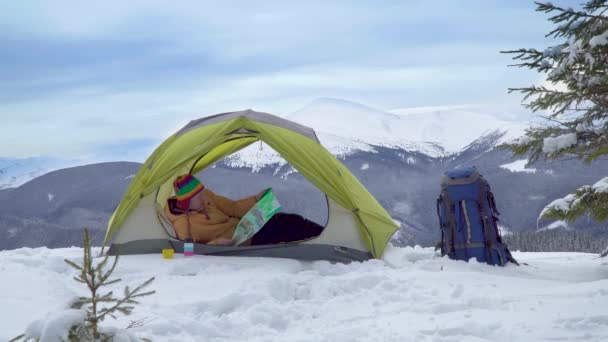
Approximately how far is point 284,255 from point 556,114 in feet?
12.3

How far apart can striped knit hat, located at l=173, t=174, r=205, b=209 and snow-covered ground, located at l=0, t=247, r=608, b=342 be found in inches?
48.6

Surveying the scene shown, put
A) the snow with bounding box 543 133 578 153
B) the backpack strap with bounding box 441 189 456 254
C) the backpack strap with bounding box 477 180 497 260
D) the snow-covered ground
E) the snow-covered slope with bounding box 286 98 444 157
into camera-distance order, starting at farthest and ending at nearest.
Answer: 1. the snow-covered slope with bounding box 286 98 444 157
2. the backpack strap with bounding box 441 189 456 254
3. the backpack strap with bounding box 477 180 497 260
4. the snow with bounding box 543 133 578 153
5. the snow-covered ground

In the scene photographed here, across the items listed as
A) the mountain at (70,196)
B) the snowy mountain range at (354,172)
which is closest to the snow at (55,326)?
the snowy mountain range at (354,172)

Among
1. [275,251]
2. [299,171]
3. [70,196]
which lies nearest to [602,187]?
[299,171]

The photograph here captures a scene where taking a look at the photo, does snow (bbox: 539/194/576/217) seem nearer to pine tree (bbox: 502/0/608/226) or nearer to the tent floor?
pine tree (bbox: 502/0/608/226)

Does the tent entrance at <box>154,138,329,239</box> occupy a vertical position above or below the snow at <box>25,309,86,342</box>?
above

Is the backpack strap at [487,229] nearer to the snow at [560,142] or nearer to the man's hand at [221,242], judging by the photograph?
the snow at [560,142]

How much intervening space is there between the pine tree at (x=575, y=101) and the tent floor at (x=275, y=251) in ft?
7.94

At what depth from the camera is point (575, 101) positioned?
272 inches

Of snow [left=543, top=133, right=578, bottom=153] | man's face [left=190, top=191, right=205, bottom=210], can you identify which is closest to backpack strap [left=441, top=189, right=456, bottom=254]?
snow [left=543, top=133, right=578, bottom=153]

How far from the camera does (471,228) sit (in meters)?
7.04

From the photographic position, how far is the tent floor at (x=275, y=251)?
299 inches

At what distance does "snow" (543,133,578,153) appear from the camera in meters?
6.55

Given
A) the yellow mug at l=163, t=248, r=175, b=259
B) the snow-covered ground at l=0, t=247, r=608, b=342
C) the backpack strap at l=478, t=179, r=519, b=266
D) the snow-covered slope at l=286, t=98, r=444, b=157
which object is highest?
the snow-covered slope at l=286, t=98, r=444, b=157
